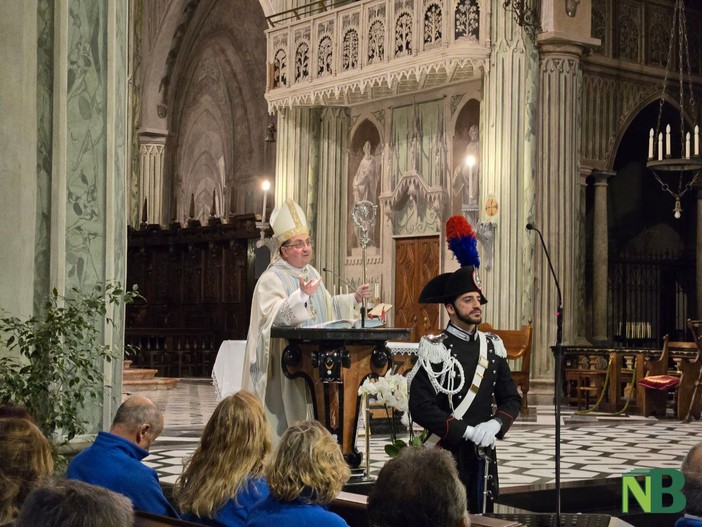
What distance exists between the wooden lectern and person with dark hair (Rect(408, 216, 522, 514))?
5.69 feet

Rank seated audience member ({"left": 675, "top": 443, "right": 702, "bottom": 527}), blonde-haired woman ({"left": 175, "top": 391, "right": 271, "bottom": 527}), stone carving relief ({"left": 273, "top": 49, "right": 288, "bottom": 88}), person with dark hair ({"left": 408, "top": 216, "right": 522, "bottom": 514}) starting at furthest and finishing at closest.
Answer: stone carving relief ({"left": 273, "top": 49, "right": 288, "bottom": 88})
person with dark hair ({"left": 408, "top": 216, "right": 522, "bottom": 514})
blonde-haired woman ({"left": 175, "top": 391, "right": 271, "bottom": 527})
seated audience member ({"left": 675, "top": 443, "right": 702, "bottom": 527})

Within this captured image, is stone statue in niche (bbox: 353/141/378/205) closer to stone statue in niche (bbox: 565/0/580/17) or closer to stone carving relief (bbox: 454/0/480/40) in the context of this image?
stone carving relief (bbox: 454/0/480/40)

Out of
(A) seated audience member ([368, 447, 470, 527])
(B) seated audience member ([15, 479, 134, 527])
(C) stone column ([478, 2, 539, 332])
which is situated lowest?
(A) seated audience member ([368, 447, 470, 527])

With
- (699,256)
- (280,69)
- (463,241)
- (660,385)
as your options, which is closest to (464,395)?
(463,241)

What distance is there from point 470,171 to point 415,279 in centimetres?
201

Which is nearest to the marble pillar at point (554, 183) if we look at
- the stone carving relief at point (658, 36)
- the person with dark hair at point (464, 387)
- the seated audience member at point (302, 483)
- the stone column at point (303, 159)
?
the stone carving relief at point (658, 36)

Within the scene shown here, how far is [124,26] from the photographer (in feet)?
21.4

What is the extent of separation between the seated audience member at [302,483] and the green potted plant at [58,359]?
8.20 feet

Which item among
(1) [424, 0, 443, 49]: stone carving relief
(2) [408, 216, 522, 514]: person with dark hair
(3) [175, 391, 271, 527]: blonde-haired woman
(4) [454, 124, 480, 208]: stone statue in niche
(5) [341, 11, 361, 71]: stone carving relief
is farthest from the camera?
(5) [341, 11, 361, 71]: stone carving relief

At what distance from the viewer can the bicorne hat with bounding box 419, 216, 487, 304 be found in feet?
15.9

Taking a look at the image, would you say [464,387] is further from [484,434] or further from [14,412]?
[14,412]

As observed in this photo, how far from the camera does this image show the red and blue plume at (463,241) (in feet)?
16.6

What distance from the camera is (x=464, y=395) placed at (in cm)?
487

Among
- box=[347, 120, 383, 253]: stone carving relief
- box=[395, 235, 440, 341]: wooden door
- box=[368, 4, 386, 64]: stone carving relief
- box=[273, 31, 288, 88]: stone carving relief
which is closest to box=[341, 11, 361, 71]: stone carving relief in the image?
box=[368, 4, 386, 64]: stone carving relief
